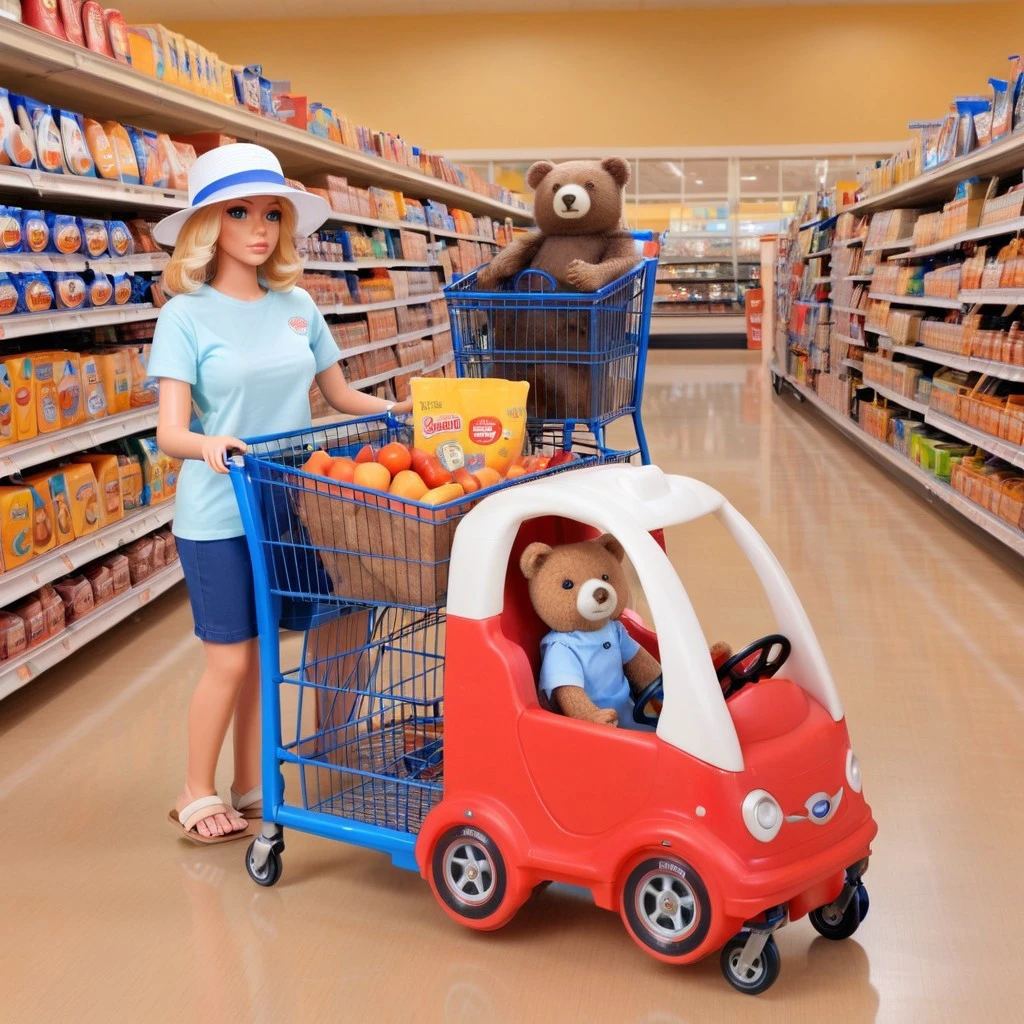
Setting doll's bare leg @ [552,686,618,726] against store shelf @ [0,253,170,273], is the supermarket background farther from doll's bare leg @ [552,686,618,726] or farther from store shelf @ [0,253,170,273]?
doll's bare leg @ [552,686,618,726]

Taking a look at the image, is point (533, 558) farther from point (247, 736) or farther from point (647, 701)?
point (247, 736)

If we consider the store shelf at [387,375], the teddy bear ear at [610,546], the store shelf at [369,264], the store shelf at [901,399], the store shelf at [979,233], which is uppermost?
the store shelf at [979,233]

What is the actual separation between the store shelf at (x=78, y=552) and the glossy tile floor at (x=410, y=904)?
353 mm

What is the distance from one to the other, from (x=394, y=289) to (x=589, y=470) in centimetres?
598

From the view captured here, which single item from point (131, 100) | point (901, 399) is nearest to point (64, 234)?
point (131, 100)

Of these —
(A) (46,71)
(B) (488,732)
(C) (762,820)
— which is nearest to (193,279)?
(B) (488,732)

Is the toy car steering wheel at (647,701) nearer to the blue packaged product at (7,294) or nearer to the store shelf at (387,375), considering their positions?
the blue packaged product at (7,294)

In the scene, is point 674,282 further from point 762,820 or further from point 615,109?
point 762,820

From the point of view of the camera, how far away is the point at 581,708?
6.52 ft

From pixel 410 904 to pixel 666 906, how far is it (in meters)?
0.58

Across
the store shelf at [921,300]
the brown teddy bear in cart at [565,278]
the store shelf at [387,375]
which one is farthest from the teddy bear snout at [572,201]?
the store shelf at [387,375]

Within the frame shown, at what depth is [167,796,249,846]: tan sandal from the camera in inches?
96.7

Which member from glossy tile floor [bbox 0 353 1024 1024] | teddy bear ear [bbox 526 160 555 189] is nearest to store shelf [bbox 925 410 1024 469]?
glossy tile floor [bbox 0 353 1024 1024]

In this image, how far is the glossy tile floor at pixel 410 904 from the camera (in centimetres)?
191
